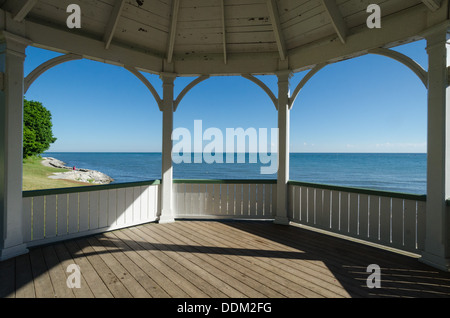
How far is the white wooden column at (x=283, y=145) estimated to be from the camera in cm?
428

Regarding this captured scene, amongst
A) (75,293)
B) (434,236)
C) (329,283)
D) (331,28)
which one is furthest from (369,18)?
(75,293)

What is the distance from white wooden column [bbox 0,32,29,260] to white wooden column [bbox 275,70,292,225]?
12.4 feet

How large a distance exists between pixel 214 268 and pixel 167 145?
2.53 metres

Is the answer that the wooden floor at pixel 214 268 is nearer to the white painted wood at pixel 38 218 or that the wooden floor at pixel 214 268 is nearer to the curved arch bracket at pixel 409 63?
the white painted wood at pixel 38 218

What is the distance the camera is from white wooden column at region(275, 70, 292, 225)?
14.0 feet

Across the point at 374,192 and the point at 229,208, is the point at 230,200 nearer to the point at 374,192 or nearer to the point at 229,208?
the point at 229,208

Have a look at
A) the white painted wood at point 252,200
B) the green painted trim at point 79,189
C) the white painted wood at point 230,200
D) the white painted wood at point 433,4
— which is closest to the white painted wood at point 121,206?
the green painted trim at point 79,189

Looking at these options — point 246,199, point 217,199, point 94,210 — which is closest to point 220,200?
point 217,199

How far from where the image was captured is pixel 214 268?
2.61 m

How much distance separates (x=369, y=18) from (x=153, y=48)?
3409 millimetres

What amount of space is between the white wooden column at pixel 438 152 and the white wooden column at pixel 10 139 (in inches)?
192

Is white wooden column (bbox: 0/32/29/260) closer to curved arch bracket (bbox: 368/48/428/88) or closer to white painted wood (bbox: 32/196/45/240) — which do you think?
white painted wood (bbox: 32/196/45/240)

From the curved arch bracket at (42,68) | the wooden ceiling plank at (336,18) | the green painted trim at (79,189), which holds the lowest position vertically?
the green painted trim at (79,189)

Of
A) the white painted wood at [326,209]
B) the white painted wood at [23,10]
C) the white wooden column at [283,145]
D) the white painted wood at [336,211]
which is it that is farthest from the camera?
the white wooden column at [283,145]
